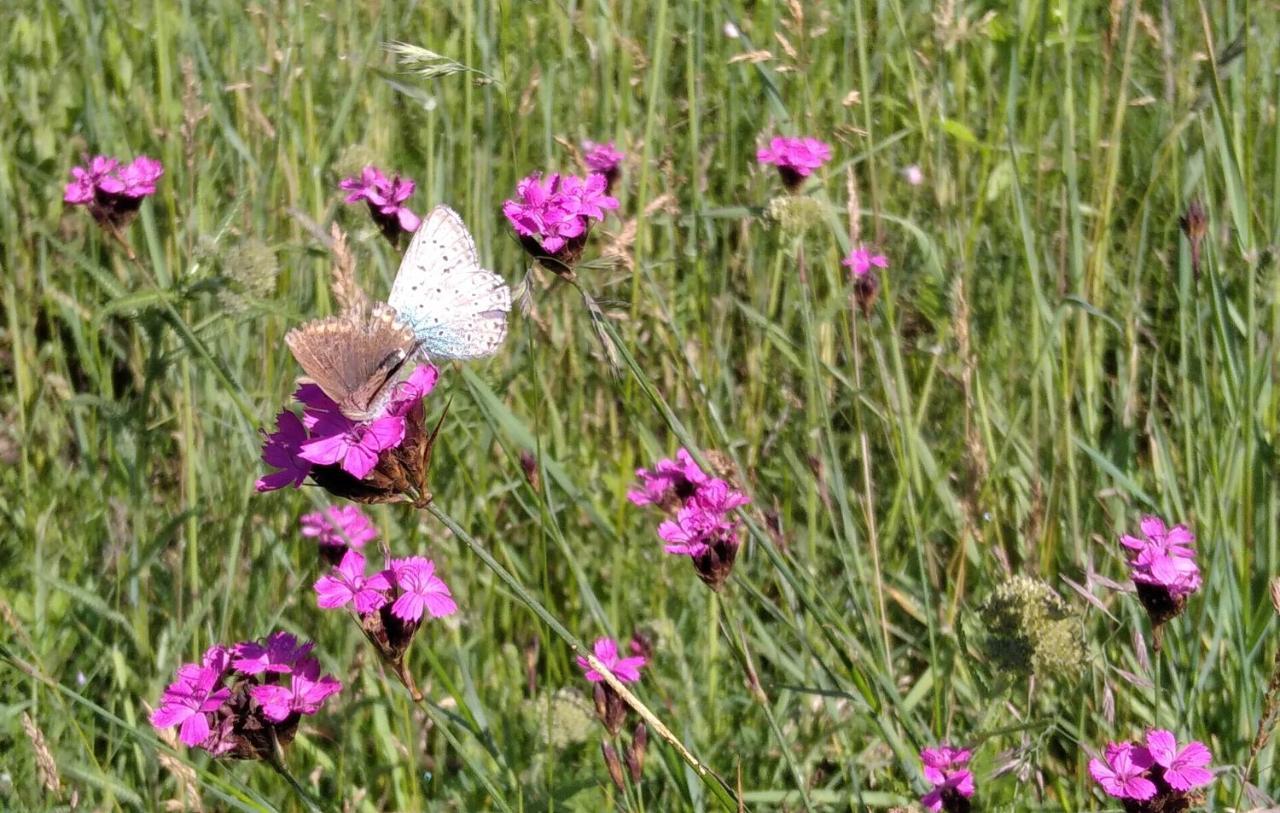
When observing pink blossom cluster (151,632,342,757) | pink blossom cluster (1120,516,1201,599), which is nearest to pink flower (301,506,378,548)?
pink blossom cluster (151,632,342,757)

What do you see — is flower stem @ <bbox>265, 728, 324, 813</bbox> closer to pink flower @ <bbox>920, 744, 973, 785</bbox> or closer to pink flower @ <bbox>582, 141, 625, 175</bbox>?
pink flower @ <bbox>920, 744, 973, 785</bbox>

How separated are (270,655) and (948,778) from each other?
791 millimetres

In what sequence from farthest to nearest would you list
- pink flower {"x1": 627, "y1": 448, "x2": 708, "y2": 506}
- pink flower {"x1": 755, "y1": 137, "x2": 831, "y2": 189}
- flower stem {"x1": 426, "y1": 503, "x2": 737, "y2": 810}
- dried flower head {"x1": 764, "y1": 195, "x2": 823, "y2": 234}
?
pink flower {"x1": 755, "y1": 137, "x2": 831, "y2": 189} → dried flower head {"x1": 764, "y1": 195, "x2": 823, "y2": 234} → pink flower {"x1": 627, "y1": 448, "x2": 708, "y2": 506} → flower stem {"x1": 426, "y1": 503, "x2": 737, "y2": 810}

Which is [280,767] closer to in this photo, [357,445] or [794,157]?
[357,445]

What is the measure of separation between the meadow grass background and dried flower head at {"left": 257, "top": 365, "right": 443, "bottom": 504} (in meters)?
0.29

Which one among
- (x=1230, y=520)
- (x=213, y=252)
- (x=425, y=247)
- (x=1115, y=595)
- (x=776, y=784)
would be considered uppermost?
(x=425, y=247)

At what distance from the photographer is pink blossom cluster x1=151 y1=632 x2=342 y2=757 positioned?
1389 millimetres

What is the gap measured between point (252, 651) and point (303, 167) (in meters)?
1.71

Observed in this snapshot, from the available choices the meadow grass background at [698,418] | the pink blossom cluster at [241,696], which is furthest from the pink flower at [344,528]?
the pink blossom cluster at [241,696]

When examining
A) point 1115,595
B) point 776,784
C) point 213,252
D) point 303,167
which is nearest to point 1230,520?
point 1115,595

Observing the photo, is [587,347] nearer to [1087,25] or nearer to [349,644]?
[349,644]

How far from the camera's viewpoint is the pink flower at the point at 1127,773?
1.37 metres

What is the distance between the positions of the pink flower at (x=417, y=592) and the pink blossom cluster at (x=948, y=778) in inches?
23.5

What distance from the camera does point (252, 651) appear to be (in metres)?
1.44
